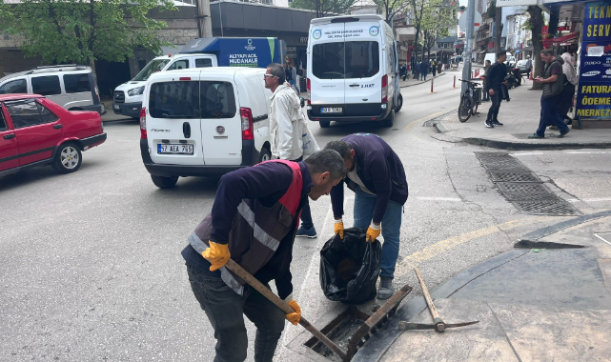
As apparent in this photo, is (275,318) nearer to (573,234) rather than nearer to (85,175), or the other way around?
(573,234)

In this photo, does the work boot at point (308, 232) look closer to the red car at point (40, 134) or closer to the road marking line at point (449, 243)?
the road marking line at point (449, 243)

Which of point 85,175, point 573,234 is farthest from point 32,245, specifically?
point 573,234

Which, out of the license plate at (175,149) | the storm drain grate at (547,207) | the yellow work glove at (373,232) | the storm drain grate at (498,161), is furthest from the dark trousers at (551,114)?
the yellow work glove at (373,232)

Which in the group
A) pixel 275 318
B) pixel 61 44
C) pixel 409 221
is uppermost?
pixel 61 44

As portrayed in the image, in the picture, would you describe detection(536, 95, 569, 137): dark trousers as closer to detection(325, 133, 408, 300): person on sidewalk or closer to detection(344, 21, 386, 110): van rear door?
detection(344, 21, 386, 110): van rear door

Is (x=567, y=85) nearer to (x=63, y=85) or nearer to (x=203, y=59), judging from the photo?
(x=203, y=59)

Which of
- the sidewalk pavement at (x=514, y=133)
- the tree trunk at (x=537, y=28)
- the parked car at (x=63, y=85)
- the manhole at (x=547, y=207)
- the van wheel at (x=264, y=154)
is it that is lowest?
the manhole at (x=547, y=207)

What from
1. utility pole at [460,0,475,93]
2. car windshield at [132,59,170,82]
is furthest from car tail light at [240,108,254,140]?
car windshield at [132,59,170,82]

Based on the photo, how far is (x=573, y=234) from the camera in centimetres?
514

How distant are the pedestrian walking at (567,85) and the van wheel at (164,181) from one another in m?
7.97

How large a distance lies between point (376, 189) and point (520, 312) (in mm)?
1418

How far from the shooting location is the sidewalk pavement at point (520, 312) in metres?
3.25

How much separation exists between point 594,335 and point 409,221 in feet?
9.20

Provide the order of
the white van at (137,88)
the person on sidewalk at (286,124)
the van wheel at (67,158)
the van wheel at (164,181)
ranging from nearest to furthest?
the person on sidewalk at (286,124)
the van wheel at (164,181)
the van wheel at (67,158)
the white van at (137,88)
